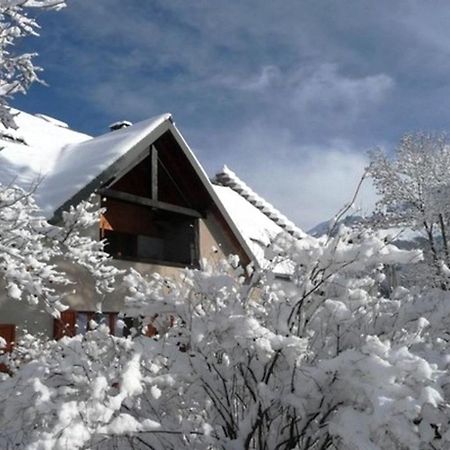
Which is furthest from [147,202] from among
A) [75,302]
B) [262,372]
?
[262,372]

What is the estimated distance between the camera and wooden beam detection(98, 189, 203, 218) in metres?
10.8

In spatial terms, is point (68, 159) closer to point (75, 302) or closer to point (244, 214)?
point (75, 302)

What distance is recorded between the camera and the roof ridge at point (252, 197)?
65.7 ft

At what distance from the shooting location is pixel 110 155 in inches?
409

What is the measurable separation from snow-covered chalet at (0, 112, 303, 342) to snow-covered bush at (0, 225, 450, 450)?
18.7ft

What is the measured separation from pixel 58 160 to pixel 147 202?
2.40 meters

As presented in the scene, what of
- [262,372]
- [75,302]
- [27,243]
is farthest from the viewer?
[75,302]

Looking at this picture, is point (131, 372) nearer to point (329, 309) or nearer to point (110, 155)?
point (329, 309)

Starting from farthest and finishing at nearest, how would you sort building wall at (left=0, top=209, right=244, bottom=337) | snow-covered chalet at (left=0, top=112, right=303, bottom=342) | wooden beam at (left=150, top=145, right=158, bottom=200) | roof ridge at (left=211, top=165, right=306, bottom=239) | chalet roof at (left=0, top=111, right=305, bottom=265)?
roof ridge at (left=211, top=165, right=306, bottom=239) < wooden beam at (left=150, top=145, right=158, bottom=200) < snow-covered chalet at (left=0, top=112, right=303, bottom=342) < chalet roof at (left=0, top=111, right=305, bottom=265) < building wall at (left=0, top=209, right=244, bottom=337)

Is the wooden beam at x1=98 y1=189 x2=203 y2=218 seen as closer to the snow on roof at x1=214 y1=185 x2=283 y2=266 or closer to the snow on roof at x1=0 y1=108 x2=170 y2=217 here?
the snow on roof at x1=0 y1=108 x2=170 y2=217

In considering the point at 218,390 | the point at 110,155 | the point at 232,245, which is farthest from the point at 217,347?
the point at 232,245

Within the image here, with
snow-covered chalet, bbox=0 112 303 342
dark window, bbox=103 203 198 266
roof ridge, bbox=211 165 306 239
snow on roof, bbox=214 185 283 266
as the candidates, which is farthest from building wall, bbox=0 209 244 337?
roof ridge, bbox=211 165 306 239

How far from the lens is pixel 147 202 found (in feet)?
37.6

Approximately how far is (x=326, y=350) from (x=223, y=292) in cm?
78
